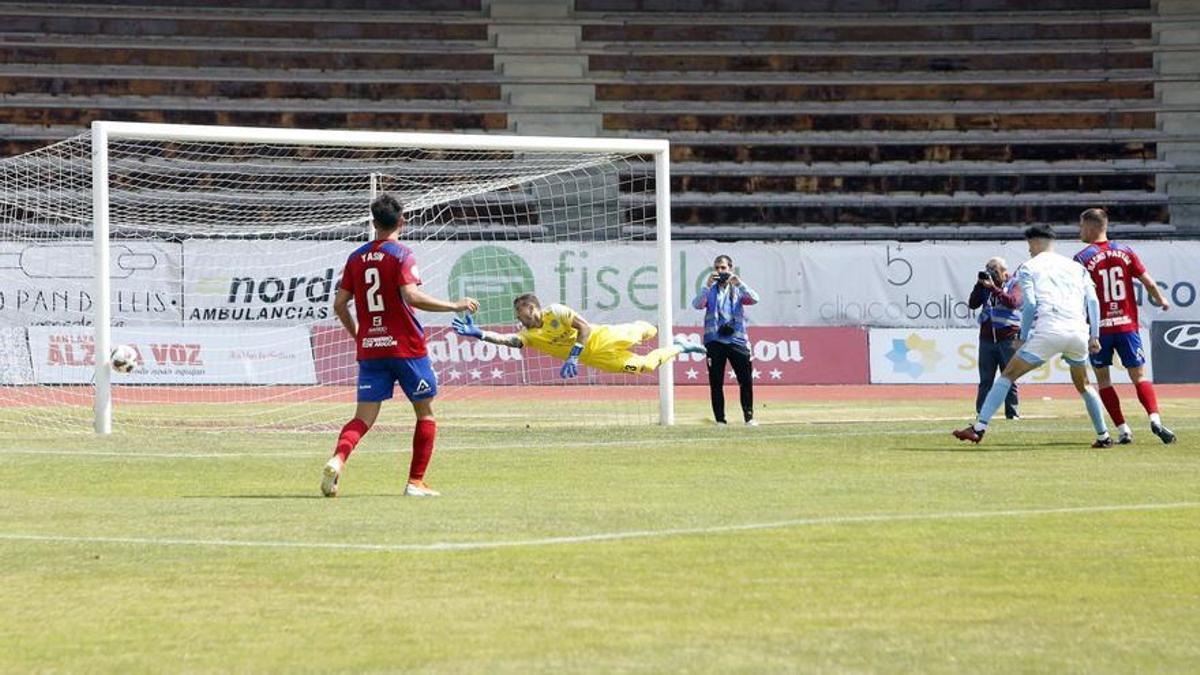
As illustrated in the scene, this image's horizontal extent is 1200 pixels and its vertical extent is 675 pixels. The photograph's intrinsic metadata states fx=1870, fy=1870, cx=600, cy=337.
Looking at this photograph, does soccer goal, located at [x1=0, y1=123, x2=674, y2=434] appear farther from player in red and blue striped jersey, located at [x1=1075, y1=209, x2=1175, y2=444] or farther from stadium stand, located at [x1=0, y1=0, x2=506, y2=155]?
player in red and blue striped jersey, located at [x1=1075, y1=209, x2=1175, y2=444]

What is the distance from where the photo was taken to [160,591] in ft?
25.7

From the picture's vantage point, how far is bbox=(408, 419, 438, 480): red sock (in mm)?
12180

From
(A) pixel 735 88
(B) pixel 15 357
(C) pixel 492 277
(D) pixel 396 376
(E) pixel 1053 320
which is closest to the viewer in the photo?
(D) pixel 396 376

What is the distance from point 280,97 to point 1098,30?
1853 cm

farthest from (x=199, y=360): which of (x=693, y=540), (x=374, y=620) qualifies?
(x=374, y=620)

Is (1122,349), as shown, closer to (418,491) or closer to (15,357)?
(418,491)

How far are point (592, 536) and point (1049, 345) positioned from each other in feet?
25.5

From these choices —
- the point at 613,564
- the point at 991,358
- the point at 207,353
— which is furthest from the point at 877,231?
the point at 613,564

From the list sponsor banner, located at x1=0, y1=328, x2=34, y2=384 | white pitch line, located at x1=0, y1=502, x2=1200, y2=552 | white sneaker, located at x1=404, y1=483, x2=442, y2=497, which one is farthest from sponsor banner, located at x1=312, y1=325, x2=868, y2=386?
white pitch line, located at x1=0, y1=502, x2=1200, y2=552

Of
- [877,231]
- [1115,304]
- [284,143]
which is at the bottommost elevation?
[1115,304]

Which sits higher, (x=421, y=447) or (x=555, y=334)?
(x=555, y=334)

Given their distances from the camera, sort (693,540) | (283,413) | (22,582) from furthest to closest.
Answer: (283,413), (693,540), (22,582)

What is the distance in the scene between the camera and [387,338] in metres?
12.2

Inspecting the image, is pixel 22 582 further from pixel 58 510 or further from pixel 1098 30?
pixel 1098 30
